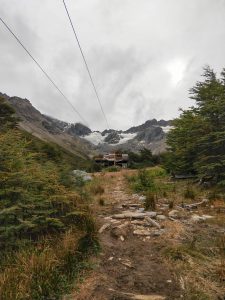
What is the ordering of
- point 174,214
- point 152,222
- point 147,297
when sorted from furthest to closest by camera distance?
point 174,214 → point 152,222 → point 147,297

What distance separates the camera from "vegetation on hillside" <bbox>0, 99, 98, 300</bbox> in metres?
4.79

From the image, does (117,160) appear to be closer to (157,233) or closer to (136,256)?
(157,233)

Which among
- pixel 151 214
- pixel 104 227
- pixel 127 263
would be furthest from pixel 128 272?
pixel 151 214

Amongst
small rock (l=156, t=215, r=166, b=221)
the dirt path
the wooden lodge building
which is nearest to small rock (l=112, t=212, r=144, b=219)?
small rock (l=156, t=215, r=166, b=221)

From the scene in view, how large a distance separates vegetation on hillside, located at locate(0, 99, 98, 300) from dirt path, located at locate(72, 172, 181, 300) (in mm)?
386

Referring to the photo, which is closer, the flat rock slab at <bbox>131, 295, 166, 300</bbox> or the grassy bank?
the flat rock slab at <bbox>131, 295, 166, 300</bbox>

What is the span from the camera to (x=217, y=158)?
48.2 feet

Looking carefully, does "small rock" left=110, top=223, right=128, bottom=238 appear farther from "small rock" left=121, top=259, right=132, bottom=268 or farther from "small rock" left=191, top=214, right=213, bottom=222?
"small rock" left=191, top=214, right=213, bottom=222

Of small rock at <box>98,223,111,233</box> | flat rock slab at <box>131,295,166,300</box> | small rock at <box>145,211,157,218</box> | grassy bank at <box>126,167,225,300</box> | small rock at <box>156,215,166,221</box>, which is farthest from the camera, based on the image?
small rock at <box>145,211,157,218</box>

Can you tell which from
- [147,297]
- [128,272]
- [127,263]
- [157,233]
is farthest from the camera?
[157,233]

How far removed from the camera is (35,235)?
6809 mm

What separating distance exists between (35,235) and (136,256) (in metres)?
2.39

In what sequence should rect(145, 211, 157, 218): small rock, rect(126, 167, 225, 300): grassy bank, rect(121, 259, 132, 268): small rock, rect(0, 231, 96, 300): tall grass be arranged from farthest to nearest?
rect(145, 211, 157, 218): small rock → rect(121, 259, 132, 268): small rock → rect(126, 167, 225, 300): grassy bank → rect(0, 231, 96, 300): tall grass

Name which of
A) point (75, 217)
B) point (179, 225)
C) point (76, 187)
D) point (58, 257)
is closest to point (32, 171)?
point (75, 217)
